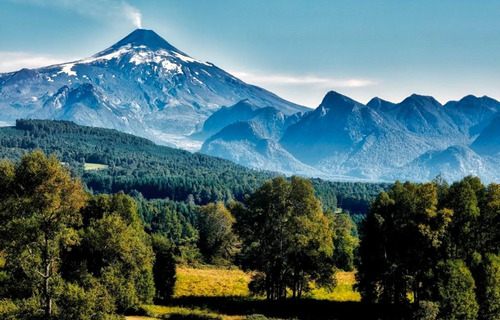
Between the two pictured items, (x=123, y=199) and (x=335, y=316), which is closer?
(x=335, y=316)

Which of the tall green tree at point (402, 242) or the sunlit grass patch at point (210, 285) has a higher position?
the tall green tree at point (402, 242)

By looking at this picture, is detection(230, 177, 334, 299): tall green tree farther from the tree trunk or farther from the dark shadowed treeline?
the tree trunk

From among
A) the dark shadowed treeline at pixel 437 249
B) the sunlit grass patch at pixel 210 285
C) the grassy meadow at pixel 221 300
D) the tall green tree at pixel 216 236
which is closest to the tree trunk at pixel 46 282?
the grassy meadow at pixel 221 300

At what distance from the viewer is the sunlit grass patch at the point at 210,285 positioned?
51.3 meters

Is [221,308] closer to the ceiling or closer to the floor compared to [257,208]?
closer to the floor

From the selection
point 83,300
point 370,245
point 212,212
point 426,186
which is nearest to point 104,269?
point 83,300

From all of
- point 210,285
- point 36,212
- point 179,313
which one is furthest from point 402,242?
point 36,212

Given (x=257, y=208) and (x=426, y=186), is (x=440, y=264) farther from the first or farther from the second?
(x=257, y=208)

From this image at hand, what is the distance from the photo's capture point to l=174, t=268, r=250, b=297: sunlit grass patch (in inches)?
2020

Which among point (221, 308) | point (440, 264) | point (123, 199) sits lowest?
point (221, 308)

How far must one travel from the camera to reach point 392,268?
37.9 meters

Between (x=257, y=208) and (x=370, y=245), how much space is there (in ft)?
36.8

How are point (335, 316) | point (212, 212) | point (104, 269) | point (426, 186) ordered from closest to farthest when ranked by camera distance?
point (104, 269)
point (426, 186)
point (335, 316)
point (212, 212)

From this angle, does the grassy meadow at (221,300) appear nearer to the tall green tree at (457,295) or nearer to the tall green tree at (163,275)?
the tall green tree at (163,275)
